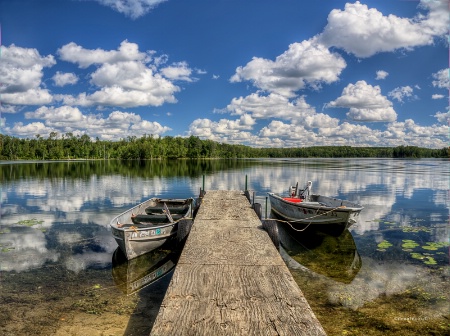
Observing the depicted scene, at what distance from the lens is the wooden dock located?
4.45 meters

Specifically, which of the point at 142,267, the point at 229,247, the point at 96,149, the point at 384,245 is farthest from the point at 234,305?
the point at 96,149

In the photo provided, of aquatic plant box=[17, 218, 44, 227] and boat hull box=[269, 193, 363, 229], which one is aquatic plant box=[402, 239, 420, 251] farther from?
aquatic plant box=[17, 218, 44, 227]

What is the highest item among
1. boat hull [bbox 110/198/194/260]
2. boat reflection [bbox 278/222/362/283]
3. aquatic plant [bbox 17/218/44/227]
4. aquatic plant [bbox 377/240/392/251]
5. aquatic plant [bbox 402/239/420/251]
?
boat hull [bbox 110/198/194/260]

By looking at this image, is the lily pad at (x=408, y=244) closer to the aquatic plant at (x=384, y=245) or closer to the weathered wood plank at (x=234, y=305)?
the aquatic plant at (x=384, y=245)

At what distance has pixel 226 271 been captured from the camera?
6465mm

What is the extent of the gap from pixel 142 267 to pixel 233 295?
21.9 feet

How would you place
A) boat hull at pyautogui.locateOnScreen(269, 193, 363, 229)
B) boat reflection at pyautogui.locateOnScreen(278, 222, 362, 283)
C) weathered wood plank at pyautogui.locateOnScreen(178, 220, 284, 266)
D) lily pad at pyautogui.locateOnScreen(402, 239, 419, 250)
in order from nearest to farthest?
1. weathered wood plank at pyautogui.locateOnScreen(178, 220, 284, 266)
2. boat reflection at pyautogui.locateOnScreen(278, 222, 362, 283)
3. lily pad at pyautogui.locateOnScreen(402, 239, 419, 250)
4. boat hull at pyautogui.locateOnScreen(269, 193, 363, 229)

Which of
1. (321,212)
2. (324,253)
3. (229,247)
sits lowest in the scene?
(324,253)

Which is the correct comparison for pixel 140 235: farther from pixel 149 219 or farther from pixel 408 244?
pixel 408 244

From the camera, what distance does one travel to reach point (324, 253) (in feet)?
43.4

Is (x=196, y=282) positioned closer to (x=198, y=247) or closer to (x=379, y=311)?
(x=198, y=247)

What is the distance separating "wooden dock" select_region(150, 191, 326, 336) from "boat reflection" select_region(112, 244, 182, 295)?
7.91 ft

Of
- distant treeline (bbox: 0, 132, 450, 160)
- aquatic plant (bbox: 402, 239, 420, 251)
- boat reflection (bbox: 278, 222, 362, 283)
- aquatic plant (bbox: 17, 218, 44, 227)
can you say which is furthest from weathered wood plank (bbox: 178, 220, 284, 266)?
distant treeline (bbox: 0, 132, 450, 160)

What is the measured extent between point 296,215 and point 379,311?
27.9ft
